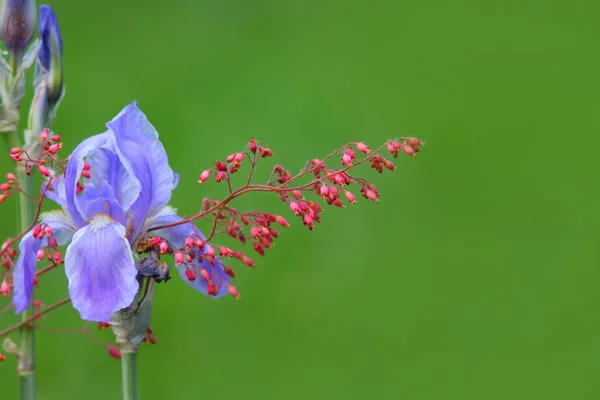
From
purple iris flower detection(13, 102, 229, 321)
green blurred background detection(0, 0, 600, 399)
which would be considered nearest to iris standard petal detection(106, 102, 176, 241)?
purple iris flower detection(13, 102, 229, 321)

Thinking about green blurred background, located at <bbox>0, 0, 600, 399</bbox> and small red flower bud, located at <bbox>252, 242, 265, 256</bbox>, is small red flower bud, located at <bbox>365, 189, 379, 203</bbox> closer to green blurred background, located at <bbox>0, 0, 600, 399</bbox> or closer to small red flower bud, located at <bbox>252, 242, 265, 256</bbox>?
small red flower bud, located at <bbox>252, 242, 265, 256</bbox>

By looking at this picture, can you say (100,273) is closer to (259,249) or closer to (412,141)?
(259,249)

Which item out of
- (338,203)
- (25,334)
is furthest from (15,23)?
(338,203)

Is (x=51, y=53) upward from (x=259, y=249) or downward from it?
upward

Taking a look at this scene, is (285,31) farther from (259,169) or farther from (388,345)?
(388,345)

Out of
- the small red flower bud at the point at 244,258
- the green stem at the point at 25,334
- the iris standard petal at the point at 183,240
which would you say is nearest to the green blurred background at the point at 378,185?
the green stem at the point at 25,334
